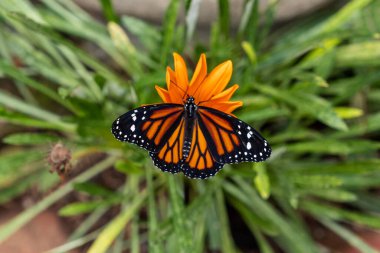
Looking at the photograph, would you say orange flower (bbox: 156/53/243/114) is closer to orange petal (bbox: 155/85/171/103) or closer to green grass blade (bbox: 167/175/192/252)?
orange petal (bbox: 155/85/171/103)

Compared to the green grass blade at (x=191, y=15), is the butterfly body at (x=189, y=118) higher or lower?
lower

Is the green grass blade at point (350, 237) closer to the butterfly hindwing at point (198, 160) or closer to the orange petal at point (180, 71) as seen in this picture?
the butterfly hindwing at point (198, 160)

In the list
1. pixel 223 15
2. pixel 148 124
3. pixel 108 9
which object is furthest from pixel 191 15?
pixel 148 124

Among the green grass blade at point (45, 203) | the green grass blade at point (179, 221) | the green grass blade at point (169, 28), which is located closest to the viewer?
the green grass blade at point (179, 221)

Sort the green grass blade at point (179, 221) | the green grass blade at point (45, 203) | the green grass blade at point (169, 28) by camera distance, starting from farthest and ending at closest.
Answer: the green grass blade at point (45, 203)
the green grass blade at point (169, 28)
the green grass blade at point (179, 221)

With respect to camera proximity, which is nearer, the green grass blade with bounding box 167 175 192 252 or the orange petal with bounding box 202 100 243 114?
the orange petal with bounding box 202 100 243 114

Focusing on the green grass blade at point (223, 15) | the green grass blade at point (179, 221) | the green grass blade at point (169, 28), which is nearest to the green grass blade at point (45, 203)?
the green grass blade at point (179, 221)

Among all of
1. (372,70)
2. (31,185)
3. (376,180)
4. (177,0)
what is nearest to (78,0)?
(177,0)

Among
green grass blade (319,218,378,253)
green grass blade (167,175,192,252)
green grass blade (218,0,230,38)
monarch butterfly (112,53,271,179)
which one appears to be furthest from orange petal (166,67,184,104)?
green grass blade (319,218,378,253)
